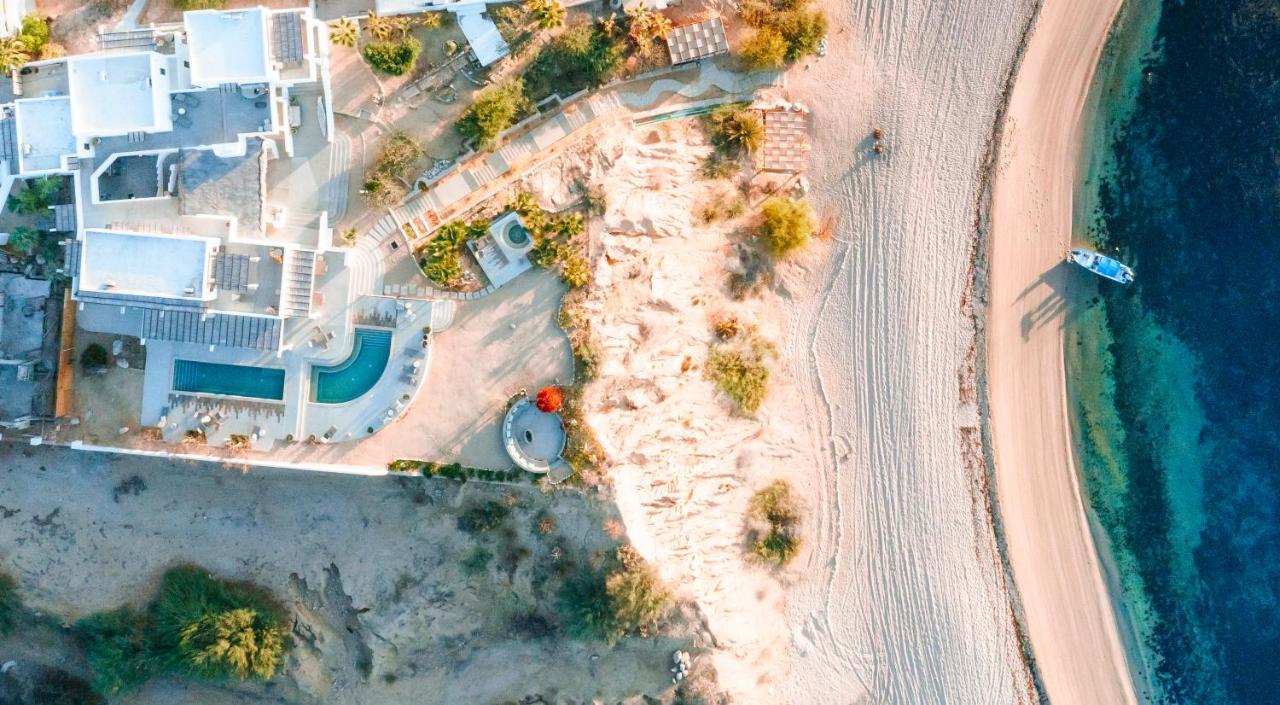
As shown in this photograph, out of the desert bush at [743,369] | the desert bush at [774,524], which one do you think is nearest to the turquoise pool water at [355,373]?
the desert bush at [743,369]

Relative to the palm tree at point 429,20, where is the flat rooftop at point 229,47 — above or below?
below

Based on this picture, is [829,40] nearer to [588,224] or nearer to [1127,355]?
[588,224]

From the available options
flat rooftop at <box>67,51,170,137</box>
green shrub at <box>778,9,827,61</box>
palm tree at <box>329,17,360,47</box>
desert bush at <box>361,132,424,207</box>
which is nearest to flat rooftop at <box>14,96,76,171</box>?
flat rooftop at <box>67,51,170,137</box>

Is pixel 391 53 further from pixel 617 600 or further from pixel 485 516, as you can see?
pixel 617 600

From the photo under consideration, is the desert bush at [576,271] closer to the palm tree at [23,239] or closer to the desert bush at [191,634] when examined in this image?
the desert bush at [191,634]

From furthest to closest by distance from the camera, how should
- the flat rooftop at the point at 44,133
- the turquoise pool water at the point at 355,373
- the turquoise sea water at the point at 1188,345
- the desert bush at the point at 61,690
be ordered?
the turquoise sea water at the point at 1188,345, the desert bush at the point at 61,690, the turquoise pool water at the point at 355,373, the flat rooftop at the point at 44,133

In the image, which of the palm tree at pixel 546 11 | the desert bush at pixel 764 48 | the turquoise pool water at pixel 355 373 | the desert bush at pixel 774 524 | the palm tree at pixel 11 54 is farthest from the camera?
the desert bush at pixel 774 524
